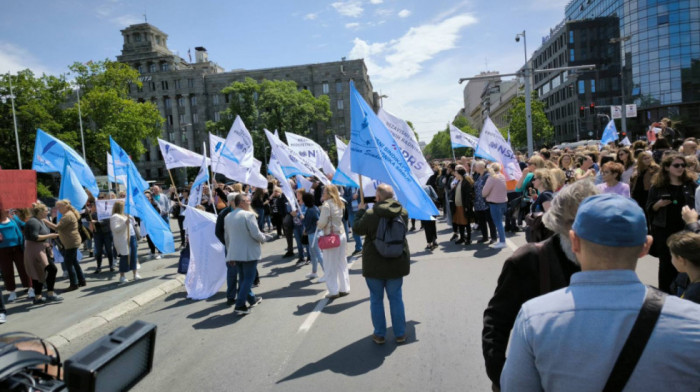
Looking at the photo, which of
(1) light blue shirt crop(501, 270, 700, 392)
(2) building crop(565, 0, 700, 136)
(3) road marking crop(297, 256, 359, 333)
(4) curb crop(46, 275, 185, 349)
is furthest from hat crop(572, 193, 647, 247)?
(2) building crop(565, 0, 700, 136)

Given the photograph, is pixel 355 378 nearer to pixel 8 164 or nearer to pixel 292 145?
pixel 292 145

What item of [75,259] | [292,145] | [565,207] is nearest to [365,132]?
[565,207]

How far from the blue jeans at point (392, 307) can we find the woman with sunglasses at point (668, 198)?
2.82 metres

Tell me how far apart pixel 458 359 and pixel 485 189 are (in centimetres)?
569

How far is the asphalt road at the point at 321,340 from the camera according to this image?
13.6 ft

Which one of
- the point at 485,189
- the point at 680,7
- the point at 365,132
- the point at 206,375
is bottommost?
the point at 206,375

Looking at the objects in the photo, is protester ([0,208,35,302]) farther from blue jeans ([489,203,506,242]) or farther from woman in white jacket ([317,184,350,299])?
blue jeans ([489,203,506,242])

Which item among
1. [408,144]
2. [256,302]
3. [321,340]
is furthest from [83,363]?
[408,144]

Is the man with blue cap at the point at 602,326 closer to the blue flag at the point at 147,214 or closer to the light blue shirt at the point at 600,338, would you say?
the light blue shirt at the point at 600,338

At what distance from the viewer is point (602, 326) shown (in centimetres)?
132

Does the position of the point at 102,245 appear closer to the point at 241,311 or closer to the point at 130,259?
the point at 130,259

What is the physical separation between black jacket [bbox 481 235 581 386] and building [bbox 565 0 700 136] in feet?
233

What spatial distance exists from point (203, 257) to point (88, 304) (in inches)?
87.5

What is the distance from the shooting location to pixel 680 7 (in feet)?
198
